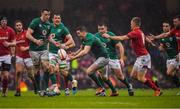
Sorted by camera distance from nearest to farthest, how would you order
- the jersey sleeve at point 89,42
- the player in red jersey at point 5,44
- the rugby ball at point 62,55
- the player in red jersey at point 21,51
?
the jersey sleeve at point 89,42
the rugby ball at point 62,55
the player in red jersey at point 5,44
the player in red jersey at point 21,51

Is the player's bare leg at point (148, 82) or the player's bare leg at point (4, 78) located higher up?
the player's bare leg at point (4, 78)

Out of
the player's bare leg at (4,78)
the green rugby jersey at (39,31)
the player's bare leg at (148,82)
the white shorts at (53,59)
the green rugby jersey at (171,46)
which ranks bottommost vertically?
the player's bare leg at (148,82)

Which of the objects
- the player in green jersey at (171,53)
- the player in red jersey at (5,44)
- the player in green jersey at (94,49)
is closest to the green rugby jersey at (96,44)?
the player in green jersey at (94,49)

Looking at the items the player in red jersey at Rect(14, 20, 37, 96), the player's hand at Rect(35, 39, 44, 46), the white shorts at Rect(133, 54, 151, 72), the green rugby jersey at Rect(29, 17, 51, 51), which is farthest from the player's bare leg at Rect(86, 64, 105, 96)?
the player in red jersey at Rect(14, 20, 37, 96)

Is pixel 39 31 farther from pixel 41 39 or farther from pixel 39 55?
pixel 39 55

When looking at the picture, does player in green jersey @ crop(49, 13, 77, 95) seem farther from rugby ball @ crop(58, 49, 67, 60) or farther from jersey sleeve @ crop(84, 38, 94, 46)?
jersey sleeve @ crop(84, 38, 94, 46)

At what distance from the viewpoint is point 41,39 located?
59.1 feet

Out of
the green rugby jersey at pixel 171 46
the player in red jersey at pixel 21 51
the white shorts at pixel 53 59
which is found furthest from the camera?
the player in red jersey at pixel 21 51

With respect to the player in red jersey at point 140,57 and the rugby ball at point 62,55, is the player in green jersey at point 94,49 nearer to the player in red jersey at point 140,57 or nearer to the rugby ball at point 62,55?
the rugby ball at point 62,55

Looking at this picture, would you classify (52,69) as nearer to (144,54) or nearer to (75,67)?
(144,54)

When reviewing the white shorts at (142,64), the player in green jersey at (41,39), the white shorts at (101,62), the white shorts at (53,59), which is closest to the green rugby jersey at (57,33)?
the white shorts at (53,59)

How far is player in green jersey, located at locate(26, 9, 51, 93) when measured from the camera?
58.2ft

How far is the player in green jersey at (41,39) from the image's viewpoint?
17750 mm

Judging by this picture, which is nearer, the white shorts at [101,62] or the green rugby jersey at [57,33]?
the white shorts at [101,62]
